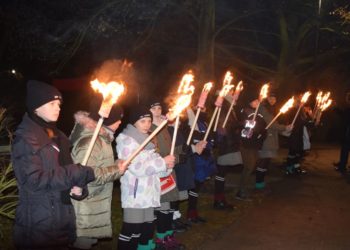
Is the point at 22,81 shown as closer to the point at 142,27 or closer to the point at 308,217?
the point at 142,27

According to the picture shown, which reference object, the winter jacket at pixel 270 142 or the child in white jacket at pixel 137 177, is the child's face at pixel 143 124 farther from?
the winter jacket at pixel 270 142

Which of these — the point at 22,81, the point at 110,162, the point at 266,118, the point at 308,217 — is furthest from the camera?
the point at 22,81

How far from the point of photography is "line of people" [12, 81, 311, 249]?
3252mm

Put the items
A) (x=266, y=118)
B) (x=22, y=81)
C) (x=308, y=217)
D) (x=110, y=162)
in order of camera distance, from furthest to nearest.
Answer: (x=22, y=81), (x=266, y=118), (x=308, y=217), (x=110, y=162)

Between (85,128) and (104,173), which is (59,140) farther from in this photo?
(85,128)

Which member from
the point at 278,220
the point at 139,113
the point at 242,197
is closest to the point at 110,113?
the point at 139,113

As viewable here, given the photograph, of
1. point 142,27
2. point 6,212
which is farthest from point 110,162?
point 142,27

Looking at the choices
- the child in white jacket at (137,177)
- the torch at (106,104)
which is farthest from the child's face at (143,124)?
the torch at (106,104)

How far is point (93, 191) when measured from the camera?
415cm

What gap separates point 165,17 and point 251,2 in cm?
330

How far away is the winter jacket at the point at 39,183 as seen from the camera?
10.5 feet

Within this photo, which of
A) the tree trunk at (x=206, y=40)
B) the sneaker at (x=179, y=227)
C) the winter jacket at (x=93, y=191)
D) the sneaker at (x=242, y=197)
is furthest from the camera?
the tree trunk at (x=206, y=40)

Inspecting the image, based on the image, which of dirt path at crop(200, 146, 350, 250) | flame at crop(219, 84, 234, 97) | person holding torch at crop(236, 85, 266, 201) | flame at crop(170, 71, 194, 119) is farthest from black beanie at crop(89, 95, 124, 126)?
person holding torch at crop(236, 85, 266, 201)

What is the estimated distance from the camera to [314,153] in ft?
51.2
